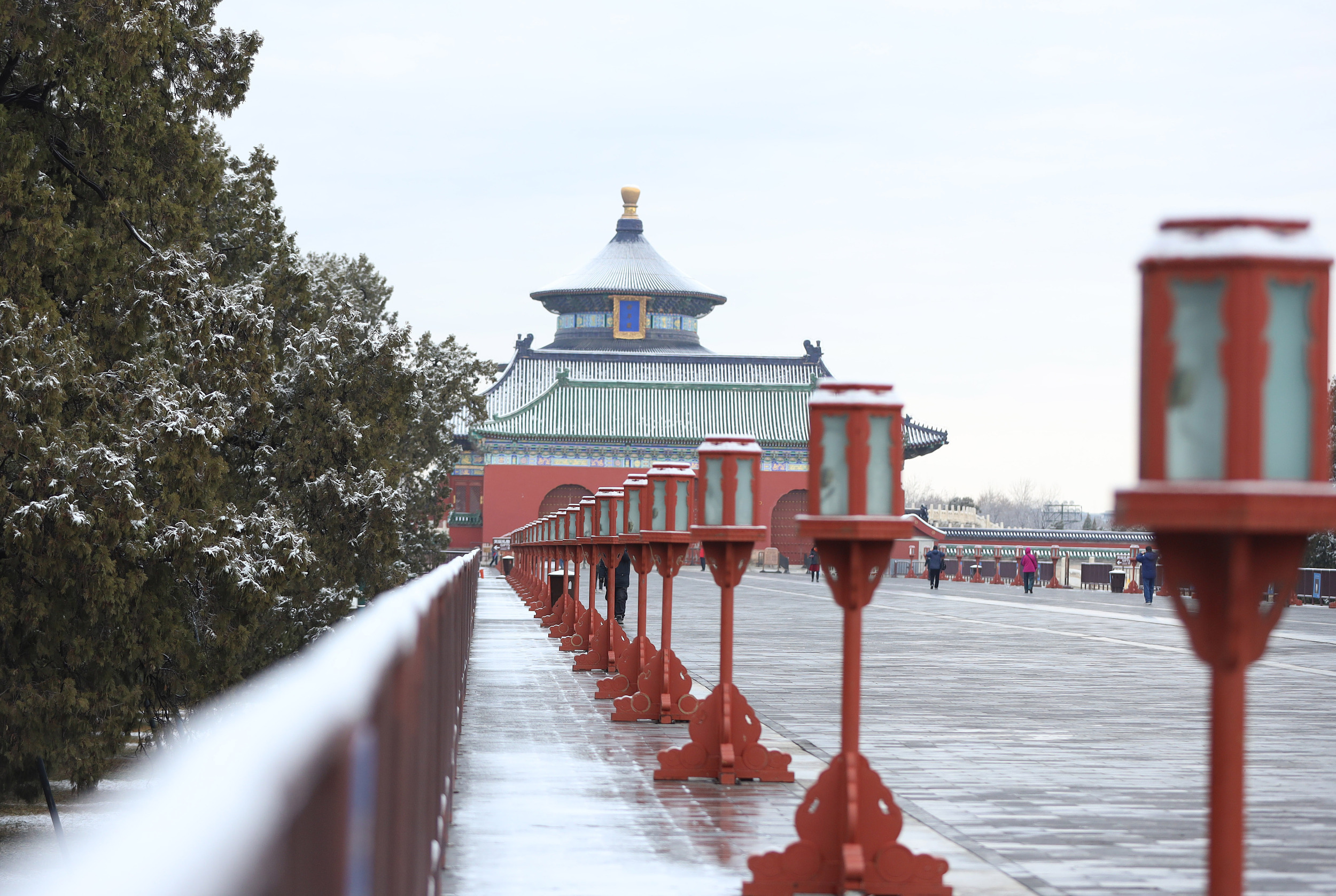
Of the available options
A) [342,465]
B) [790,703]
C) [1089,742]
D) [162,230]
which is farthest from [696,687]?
[342,465]

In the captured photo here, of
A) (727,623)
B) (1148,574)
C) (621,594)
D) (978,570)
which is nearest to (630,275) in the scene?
(978,570)

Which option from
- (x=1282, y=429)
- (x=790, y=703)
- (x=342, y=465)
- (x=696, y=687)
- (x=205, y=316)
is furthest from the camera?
(x=342, y=465)

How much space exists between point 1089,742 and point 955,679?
4.52 m

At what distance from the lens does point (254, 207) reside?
22.3 metres

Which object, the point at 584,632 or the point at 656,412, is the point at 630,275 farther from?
the point at 584,632

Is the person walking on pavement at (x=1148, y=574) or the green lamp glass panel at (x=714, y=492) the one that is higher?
the green lamp glass panel at (x=714, y=492)

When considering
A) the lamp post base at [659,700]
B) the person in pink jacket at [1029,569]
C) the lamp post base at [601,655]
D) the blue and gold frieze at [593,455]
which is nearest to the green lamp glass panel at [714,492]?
the lamp post base at [659,700]

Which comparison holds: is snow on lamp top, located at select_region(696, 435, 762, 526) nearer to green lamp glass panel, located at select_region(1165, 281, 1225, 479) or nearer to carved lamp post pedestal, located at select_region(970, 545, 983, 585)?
green lamp glass panel, located at select_region(1165, 281, 1225, 479)

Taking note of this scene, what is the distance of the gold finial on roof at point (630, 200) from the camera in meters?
84.4

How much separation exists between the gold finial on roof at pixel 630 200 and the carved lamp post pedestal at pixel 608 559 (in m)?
70.2

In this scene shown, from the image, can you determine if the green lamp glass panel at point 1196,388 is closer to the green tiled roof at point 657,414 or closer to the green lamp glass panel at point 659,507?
the green lamp glass panel at point 659,507

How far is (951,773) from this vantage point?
844 centimetres

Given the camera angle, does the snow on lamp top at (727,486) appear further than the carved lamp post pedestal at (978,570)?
No

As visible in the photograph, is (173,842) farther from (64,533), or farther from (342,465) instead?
(342,465)
